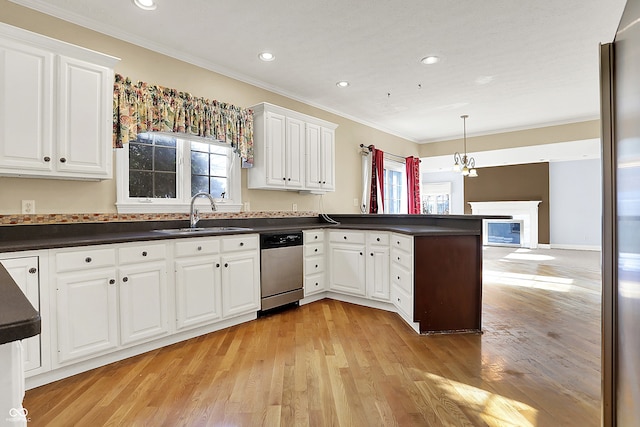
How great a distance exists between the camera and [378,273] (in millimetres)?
3705

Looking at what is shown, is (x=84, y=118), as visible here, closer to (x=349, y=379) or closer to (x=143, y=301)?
(x=143, y=301)

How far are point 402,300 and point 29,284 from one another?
2878mm

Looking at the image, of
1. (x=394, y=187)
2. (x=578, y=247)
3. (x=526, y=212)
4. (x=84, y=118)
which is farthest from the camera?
(x=526, y=212)

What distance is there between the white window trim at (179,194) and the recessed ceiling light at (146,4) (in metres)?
1.08

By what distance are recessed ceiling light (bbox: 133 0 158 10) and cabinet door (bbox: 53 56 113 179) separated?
0.55 meters

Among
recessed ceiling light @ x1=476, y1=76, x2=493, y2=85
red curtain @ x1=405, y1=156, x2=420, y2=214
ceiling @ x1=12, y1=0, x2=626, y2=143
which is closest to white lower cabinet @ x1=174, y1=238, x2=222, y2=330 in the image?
ceiling @ x1=12, y1=0, x2=626, y2=143

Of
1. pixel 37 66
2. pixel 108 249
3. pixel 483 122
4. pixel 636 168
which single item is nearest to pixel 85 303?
pixel 108 249

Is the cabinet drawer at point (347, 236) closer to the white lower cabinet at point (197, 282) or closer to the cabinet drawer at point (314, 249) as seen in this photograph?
the cabinet drawer at point (314, 249)

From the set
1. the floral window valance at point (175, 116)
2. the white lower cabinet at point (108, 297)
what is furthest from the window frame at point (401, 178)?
the white lower cabinet at point (108, 297)

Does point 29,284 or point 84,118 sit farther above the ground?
point 84,118

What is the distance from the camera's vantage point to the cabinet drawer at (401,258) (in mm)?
3139

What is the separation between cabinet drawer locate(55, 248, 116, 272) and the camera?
215cm

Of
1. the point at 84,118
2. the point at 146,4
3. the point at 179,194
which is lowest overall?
the point at 179,194

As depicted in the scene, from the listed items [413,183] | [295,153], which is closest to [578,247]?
[413,183]
